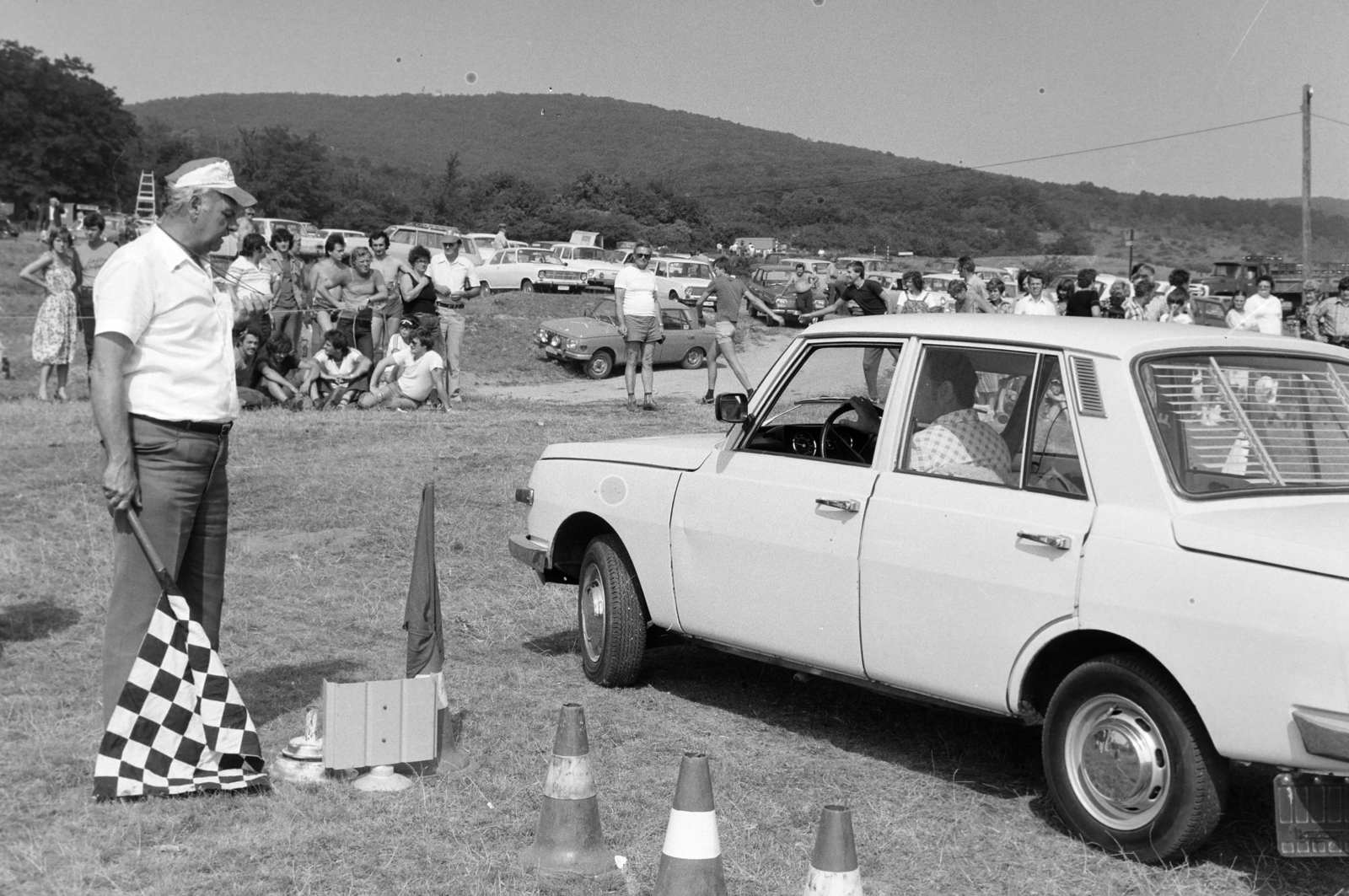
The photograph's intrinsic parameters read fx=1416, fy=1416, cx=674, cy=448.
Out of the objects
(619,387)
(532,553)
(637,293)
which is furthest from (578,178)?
(532,553)

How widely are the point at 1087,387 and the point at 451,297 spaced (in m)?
11.4

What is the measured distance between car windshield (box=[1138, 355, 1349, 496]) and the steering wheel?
1.24m

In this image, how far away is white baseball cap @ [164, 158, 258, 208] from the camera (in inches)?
193

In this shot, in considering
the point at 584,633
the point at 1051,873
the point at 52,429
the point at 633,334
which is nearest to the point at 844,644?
the point at 1051,873

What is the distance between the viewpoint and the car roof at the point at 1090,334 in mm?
4676

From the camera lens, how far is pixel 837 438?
19.1ft

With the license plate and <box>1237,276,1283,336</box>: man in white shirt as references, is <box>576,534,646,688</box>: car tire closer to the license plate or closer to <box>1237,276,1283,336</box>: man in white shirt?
the license plate

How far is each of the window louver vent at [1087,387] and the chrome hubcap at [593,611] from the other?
242 centimetres

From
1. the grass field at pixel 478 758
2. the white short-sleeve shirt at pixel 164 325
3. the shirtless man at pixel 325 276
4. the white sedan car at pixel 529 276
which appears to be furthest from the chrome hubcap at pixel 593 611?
the white sedan car at pixel 529 276

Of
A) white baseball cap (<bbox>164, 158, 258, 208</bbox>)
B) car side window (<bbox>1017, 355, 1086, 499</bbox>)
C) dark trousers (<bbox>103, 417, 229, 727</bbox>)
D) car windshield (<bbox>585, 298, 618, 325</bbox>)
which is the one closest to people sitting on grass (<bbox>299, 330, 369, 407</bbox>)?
white baseball cap (<bbox>164, 158, 258, 208</bbox>)

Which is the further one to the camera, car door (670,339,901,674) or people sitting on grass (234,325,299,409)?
people sitting on grass (234,325,299,409)

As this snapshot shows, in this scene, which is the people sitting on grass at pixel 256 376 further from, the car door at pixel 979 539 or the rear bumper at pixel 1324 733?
the rear bumper at pixel 1324 733

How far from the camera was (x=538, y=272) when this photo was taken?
135 ft

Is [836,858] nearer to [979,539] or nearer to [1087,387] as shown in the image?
[979,539]
